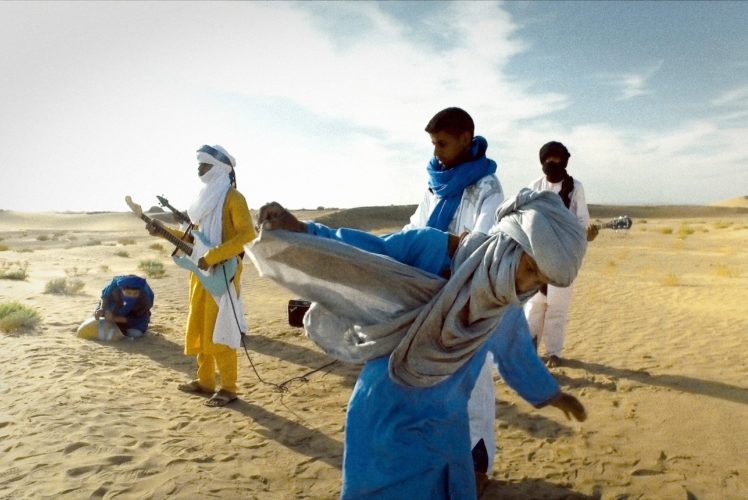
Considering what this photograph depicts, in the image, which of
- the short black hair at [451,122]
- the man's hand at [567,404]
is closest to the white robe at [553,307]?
the short black hair at [451,122]

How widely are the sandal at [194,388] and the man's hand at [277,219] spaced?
13.0 feet

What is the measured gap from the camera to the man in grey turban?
171 centimetres

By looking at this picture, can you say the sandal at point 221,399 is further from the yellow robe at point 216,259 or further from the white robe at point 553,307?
the white robe at point 553,307

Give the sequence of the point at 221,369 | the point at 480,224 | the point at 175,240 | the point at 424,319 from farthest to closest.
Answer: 1. the point at 175,240
2. the point at 221,369
3. the point at 480,224
4. the point at 424,319

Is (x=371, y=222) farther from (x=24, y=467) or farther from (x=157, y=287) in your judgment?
(x=24, y=467)

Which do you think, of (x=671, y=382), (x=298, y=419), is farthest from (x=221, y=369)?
(x=671, y=382)

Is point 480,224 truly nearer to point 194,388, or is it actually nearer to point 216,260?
point 216,260

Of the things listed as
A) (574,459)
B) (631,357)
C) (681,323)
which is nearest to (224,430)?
(574,459)

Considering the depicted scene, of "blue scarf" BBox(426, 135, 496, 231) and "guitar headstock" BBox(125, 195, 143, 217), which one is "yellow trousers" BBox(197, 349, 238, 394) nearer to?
"guitar headstock" BBox(125, 195, 143, 217)

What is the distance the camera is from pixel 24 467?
3742 millimetres

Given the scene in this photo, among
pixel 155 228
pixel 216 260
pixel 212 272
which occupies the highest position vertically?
pixel 155 228

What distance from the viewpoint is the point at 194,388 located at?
534 cm

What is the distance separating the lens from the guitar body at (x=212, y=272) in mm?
4590

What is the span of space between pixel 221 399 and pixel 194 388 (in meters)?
0.47
